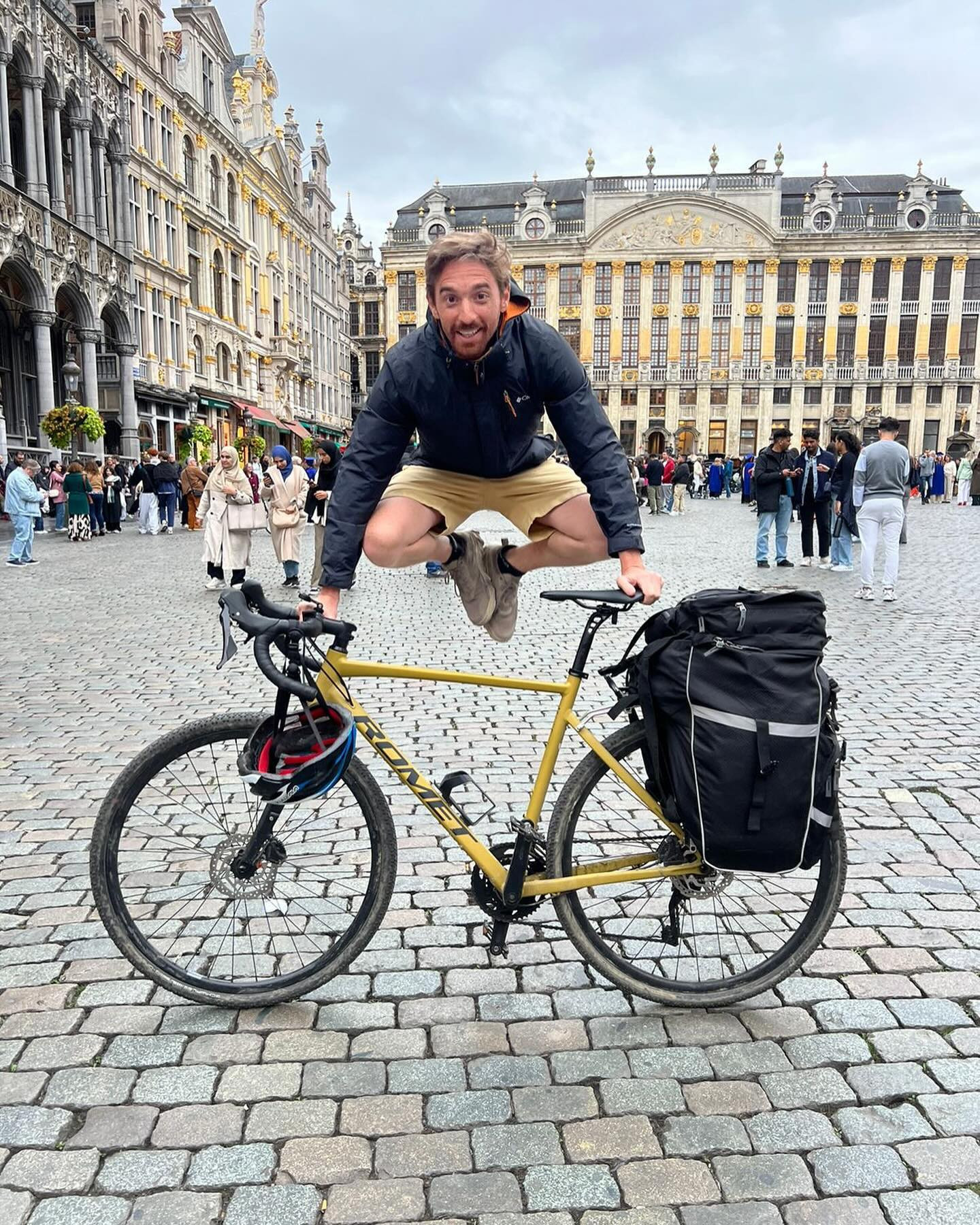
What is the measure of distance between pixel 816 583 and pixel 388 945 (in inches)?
411

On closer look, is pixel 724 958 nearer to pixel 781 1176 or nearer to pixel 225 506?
pixel 781 1176

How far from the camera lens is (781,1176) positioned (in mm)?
2031

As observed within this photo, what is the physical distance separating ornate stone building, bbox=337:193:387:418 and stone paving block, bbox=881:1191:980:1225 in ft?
291

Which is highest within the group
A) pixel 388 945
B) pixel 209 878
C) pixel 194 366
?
pixel 194 366

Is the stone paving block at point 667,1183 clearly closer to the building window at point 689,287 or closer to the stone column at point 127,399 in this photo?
the stone column at point 127,399

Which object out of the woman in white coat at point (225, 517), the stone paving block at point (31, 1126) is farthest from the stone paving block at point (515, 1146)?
the woman in white coat at point (225, 517)

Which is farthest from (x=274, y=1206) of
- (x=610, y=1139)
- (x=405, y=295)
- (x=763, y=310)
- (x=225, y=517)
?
(x=405, y=295)

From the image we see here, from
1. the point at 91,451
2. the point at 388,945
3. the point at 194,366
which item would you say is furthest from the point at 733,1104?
the point at 194,366

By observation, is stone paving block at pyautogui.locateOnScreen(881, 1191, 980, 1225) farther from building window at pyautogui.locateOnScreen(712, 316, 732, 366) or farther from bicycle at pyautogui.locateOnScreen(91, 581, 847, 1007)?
building window at pyautogui.locateOnScreen(712, 316, 732, 366)

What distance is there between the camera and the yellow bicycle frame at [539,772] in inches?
101

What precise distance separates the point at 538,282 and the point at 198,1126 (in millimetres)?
77238

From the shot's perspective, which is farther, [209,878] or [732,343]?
[732,343]

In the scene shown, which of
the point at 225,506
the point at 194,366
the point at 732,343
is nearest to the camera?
the point at 225,506

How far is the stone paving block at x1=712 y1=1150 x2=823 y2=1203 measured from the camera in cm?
198
